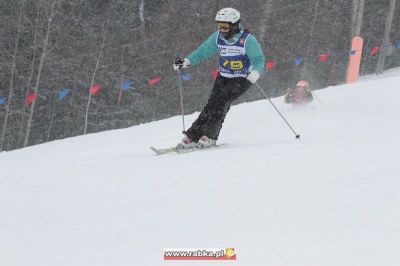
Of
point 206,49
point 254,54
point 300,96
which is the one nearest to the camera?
point 254,54

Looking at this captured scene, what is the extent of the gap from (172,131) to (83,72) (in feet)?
45.6

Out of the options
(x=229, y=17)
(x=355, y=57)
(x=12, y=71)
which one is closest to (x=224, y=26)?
(x=229, y=17)

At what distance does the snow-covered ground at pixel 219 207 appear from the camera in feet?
8.93

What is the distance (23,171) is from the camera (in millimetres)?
5902

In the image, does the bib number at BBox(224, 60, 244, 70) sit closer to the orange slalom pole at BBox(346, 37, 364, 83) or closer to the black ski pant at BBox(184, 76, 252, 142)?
the black ski pant at BBox(184, 76, 252, 142)

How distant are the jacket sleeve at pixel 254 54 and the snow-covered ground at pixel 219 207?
1.09 metres

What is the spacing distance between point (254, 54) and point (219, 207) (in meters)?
3.21

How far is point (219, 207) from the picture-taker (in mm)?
3469

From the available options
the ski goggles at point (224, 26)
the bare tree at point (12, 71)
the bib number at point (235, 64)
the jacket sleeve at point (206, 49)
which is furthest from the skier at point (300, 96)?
the bare tree at point (12, 71)

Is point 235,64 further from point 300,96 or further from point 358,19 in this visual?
point 358,19

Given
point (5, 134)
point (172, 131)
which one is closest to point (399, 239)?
point (172, 131)

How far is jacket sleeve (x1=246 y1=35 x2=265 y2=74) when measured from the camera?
250 inches

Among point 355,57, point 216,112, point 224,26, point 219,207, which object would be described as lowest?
point 219,207

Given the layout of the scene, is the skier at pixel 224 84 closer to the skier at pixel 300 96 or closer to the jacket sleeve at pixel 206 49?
the jacket sleeve at pixel 206 49
